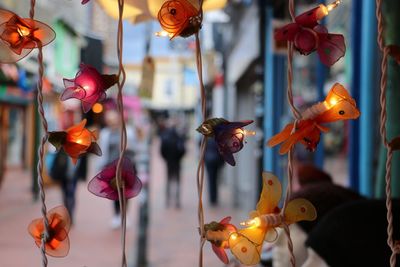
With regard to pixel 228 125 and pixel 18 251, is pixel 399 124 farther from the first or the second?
pixel 18 251

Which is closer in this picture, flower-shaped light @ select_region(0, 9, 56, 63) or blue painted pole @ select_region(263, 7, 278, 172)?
flower-shaped light @ select_region(0, 9, 56, 63)

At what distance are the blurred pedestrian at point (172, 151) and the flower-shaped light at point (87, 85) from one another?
28.5 feet

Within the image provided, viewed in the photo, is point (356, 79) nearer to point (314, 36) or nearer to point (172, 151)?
point (314, 36)

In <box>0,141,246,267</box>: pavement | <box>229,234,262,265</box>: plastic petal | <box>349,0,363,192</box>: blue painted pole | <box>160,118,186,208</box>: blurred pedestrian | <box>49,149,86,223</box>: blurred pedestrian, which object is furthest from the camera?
<box>160,118,186,208</box>: blurred pedestrian

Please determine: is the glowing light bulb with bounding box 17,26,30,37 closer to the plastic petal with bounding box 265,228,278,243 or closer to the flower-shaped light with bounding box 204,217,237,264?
the flower-shaped light with bounding box 204,217,237,264

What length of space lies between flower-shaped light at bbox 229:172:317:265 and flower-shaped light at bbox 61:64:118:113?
394 millimetres

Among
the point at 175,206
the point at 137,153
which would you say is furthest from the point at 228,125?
the point at 175,206

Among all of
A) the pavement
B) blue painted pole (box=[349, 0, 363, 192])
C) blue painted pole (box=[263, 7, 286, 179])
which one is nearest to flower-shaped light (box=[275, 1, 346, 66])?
the pavement

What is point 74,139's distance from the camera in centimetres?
109

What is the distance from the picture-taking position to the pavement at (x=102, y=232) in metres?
5.27

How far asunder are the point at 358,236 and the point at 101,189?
0.95 meters

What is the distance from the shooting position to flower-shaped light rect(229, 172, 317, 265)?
1010mm

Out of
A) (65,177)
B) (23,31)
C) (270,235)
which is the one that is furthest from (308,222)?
(65,177)

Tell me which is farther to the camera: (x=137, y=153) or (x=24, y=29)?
(x=137, y=153)
